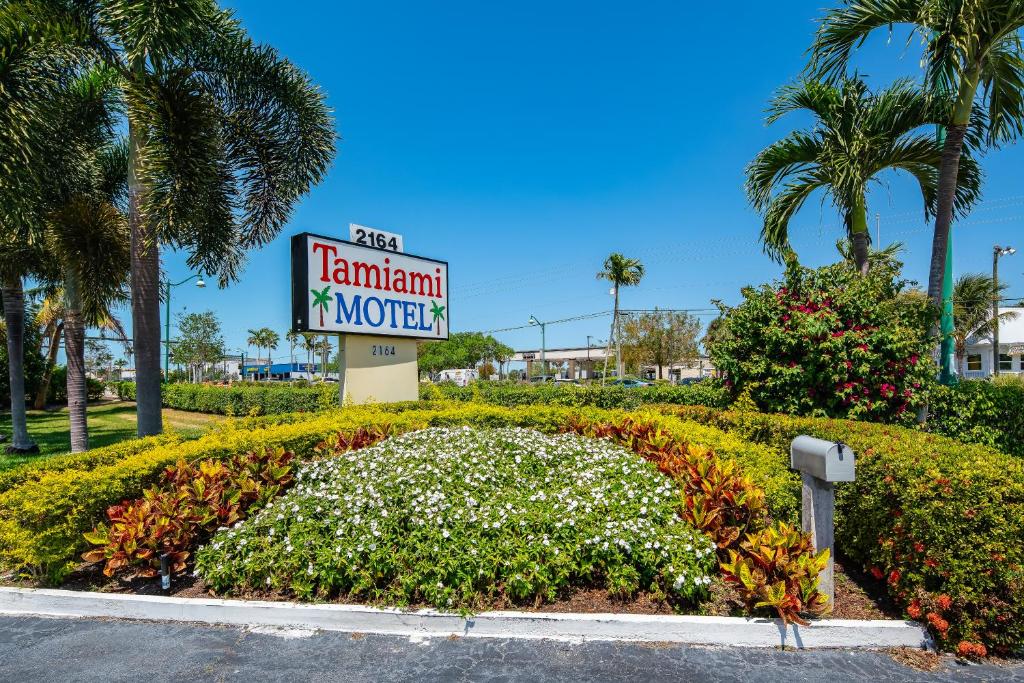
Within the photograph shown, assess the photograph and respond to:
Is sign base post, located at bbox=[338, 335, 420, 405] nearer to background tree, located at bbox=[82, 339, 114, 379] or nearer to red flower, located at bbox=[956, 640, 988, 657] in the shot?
red flower, located at bbox=[956, 640, 988, 657]

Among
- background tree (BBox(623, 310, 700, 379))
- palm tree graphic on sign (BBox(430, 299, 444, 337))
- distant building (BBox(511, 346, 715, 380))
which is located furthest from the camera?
Result: distant building (BBox(511, 346, 715, 380))

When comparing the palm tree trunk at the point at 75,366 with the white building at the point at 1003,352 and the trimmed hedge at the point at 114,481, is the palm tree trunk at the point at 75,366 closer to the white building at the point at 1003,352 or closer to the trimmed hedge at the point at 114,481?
the trimmed hedge at the point at 114,481

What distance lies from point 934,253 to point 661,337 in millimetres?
40419

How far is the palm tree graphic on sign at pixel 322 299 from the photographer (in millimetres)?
9859

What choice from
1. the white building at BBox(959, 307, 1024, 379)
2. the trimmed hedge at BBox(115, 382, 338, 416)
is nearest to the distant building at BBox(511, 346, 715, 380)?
the white building at BBox(959, 307, 1024, 379)

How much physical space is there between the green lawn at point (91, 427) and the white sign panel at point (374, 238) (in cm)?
439

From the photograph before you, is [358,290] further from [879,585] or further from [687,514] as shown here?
[879,585]

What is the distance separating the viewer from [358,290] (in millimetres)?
10641

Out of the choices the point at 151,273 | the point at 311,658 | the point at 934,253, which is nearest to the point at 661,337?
the point at 934,253

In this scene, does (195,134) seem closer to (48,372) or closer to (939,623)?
(939,623)

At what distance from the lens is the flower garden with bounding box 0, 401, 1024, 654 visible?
3.42 meters

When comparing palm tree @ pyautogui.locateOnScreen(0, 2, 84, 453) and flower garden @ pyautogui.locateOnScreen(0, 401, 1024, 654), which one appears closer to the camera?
flower garden @ pyautogui.locateOnScreen(0, 401, 1024, 654)

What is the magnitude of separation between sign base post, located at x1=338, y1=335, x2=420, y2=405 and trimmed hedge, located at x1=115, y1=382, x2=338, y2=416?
6952 mm

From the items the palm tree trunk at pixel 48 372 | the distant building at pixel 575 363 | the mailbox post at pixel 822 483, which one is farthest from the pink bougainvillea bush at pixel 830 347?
the distant building at pixel 575 363
